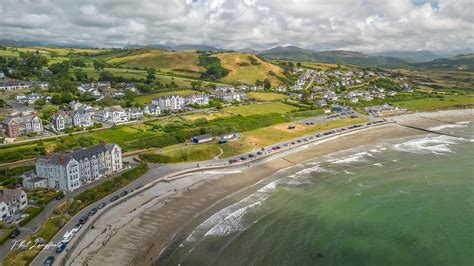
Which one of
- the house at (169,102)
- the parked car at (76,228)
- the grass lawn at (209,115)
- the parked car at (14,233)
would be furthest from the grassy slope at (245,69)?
the parked car at (14,233)

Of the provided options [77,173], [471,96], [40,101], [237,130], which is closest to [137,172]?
[77,173]

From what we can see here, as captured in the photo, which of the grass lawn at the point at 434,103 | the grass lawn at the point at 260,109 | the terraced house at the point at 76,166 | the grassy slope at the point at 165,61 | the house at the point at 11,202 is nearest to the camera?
the house at the point at 11,202

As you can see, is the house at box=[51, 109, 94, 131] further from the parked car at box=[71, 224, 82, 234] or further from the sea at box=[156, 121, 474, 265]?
the sea at box=[156, 121, 474, 265]

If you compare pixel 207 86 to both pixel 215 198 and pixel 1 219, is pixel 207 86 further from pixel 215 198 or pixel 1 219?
pixel 1 219

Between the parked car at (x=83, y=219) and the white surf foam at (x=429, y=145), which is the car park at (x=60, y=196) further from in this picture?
the white surf foam at (x=429, y=145)

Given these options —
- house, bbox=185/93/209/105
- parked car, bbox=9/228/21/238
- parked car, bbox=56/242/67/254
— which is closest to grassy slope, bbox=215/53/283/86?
house, bbox=185/93/209/105

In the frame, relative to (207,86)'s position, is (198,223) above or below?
below

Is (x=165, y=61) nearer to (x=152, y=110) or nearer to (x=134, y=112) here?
(x=152, y=110)
